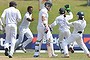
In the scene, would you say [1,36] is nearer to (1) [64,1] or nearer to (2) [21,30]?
(2) [21,30]

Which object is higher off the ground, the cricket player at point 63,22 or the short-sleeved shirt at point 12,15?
the short-sleeved shirt at point 12,15

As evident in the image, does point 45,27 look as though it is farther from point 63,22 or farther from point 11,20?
point 63,22

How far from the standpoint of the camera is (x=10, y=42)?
731 inches

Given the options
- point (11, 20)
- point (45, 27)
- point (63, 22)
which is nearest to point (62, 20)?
point (63, 22)

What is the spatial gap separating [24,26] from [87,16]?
23.5m

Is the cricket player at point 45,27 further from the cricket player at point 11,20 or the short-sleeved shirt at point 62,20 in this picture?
the short-sleeved shirt at point 62,20

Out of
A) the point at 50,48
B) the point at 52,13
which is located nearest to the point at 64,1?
the point at 52,13

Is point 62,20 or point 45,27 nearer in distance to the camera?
point 45,27

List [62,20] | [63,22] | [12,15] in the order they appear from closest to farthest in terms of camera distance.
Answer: [12,15] < [62,20] < [63,22]

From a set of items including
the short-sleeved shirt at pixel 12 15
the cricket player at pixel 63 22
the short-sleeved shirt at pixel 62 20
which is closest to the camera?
the short-sleeved shirt at pixel 12 15

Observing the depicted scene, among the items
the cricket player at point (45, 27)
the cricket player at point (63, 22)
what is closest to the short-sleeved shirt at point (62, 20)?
the cricket player at point (63, 22)

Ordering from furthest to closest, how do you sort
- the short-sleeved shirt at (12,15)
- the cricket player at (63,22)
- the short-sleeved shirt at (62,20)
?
the short-sleeved shirt at (62,20) → the cricket player at (63,22) → the short-sleeved shirt at (12,15)

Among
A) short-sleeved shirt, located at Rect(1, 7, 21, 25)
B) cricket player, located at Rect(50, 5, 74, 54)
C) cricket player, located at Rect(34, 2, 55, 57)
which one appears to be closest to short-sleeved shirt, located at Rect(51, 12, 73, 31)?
cricket player, located at Rect(50, 5, 74, 54)

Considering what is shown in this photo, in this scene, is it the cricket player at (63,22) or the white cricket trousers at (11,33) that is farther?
the cricket player at (63,22)
